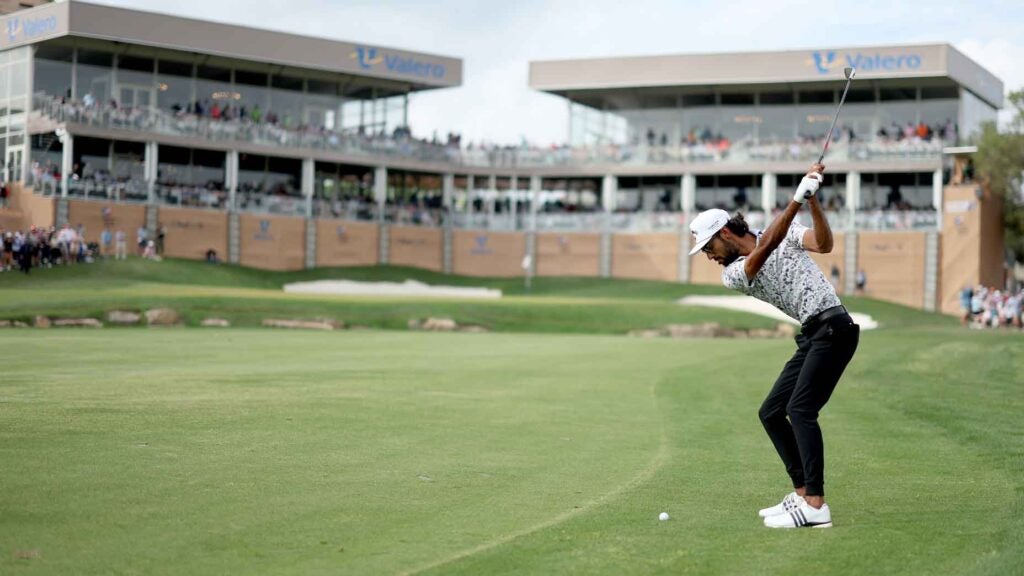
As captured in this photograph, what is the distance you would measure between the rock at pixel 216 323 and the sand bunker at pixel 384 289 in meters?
24.7

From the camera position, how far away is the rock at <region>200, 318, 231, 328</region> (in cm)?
3534

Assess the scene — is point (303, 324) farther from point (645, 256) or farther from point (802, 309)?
point (645, 256)

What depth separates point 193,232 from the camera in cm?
6069

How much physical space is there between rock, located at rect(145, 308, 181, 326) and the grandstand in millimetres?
22141

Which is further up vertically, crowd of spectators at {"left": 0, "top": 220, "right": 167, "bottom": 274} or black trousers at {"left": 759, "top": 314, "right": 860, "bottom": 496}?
crowd of spectators at {"left": 0, "top": 220, "right": 167, "bottom": 274}

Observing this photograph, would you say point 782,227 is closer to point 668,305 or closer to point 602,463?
point 602,463

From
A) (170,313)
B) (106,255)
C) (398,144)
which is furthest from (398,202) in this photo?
(170,313)

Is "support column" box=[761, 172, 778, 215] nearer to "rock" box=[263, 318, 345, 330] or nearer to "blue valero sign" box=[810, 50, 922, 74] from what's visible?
"blue valero sign" box=[810, 50, 922, 74]

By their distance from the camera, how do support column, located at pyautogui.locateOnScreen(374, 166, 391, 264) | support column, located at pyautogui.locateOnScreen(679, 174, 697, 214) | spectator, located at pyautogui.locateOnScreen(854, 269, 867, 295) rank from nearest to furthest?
spectator, located at pyautogui.locateOnScreen(854, 269, 867, 295)
support column, located at pyautogui.locateOnScreen(374, 166, 391, 264)
support column, located at pyautogui.locateOnScreen(679, 174, 697, 214)

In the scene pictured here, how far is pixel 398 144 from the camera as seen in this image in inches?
2741

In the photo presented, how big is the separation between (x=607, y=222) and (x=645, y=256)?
3034 millimetres

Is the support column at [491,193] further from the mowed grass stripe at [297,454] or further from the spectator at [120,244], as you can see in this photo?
the mowed grass stripe at [297,454]

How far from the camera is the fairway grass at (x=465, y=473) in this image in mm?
7520

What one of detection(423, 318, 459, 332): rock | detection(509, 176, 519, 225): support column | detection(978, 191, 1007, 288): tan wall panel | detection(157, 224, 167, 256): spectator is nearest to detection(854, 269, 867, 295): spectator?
detection(978, 191, 1007, 288): tan wall panel
